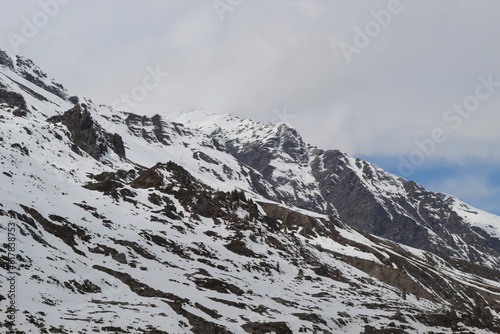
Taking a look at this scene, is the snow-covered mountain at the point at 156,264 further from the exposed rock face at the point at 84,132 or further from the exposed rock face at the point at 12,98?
the exposed rock face at the point at 12,98

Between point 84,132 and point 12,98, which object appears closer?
point 84,132

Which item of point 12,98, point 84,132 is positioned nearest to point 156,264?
point 84,132

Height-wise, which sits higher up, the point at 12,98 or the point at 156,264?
the point at 12,98

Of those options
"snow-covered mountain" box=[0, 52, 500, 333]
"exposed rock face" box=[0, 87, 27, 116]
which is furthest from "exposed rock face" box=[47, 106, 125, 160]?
"exposed rock face" box=[0, 87, 27, 116]

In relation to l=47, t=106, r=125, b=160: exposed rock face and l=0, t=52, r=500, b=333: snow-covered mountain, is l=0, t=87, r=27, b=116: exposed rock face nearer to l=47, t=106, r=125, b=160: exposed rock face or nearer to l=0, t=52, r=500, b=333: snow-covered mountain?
l=47, t=106, r=125, b=160: exposed rock face

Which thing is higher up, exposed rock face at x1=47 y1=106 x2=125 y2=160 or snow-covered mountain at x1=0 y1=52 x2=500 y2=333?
exposed rock face at x1=47 y1=106 x2=125 y2=160

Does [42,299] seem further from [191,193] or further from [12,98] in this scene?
[12,98]

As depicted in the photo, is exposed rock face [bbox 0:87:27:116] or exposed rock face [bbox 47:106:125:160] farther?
exposed rock face [bbox 0:87:27:116]

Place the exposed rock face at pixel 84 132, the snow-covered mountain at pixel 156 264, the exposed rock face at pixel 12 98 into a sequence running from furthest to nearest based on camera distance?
1. the exposed rock face at pixel 12 98
2. the exposed rock face at pixel 84 132
3. the snow-covered mountain at pixel 156 264

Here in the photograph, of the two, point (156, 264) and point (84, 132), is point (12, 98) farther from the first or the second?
point (156, 264)

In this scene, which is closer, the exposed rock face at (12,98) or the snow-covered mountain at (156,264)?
the snow-covered mountain at (156,264)

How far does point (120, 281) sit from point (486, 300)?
194251 millimetres

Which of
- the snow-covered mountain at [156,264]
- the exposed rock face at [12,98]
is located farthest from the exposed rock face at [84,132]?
the exposed rock face at [12,98]

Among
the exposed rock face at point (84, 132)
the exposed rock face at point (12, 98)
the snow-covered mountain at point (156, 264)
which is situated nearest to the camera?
the snow-covered mountain at point (156, 264)
